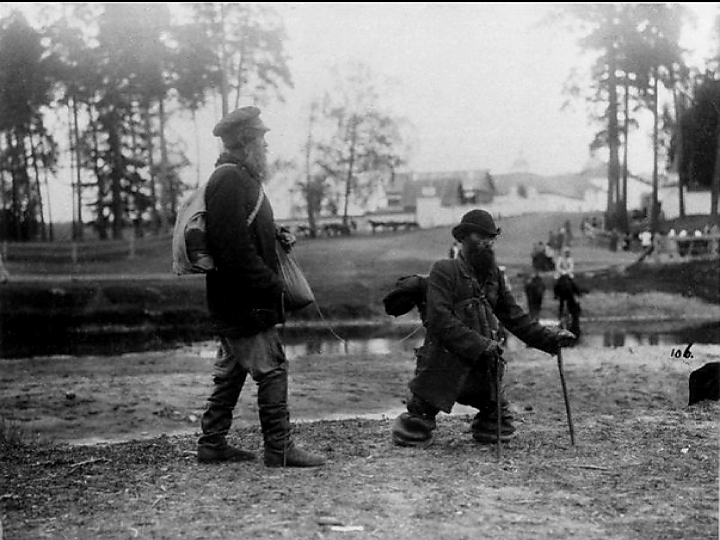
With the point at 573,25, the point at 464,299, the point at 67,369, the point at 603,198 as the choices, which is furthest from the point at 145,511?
the point at 603,198

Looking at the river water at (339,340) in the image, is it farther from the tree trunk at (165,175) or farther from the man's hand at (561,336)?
the man's hand at (561,336)

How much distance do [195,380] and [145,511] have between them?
20.9 feet

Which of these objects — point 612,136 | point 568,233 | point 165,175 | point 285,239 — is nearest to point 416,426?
point 285,239

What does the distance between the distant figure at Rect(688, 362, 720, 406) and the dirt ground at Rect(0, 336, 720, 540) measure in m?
0.16

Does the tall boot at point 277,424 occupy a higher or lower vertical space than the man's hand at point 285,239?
lower

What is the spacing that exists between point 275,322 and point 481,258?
1.52m

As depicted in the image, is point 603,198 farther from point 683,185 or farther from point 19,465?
point 19,465

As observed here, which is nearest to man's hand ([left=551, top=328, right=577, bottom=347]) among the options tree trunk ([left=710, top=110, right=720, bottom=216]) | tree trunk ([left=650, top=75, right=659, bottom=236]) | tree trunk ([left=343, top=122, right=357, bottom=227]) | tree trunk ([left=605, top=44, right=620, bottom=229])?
tree trunk ([left=710, top=110, right=720, bottom=216])

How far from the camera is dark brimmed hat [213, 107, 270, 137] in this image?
5.02 metres

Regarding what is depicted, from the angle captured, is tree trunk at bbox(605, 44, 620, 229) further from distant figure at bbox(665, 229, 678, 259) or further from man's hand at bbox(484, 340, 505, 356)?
man's hand at bbox(484, 340, 505, 356)

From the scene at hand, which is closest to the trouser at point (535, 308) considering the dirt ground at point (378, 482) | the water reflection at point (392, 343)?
the water reflection at point (392, 343)

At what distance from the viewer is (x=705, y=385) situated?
7289mm

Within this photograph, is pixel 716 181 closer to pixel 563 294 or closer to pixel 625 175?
pixel 625 175

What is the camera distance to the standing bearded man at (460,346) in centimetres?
564
